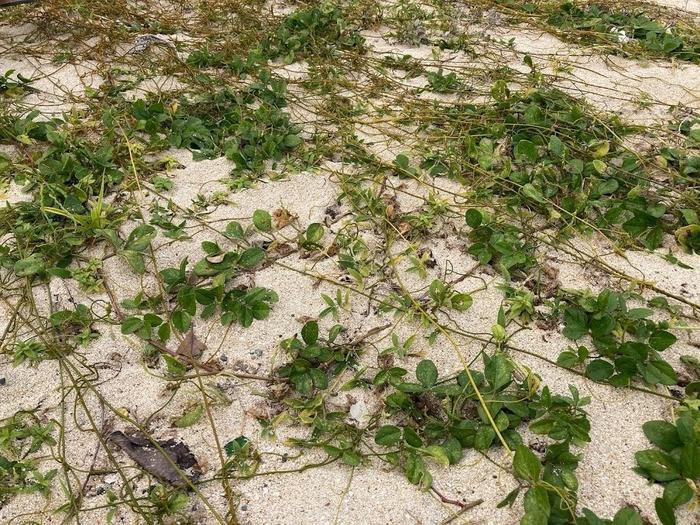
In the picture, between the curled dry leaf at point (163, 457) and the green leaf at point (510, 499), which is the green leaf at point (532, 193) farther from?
the curled dry leaf at point (163, 457)

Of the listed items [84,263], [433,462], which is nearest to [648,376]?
[433,462]

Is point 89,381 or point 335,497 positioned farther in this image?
point 89,381

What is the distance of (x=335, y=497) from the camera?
143 centimetres

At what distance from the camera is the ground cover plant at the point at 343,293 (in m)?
1.45

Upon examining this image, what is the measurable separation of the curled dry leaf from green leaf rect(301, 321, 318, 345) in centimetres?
46

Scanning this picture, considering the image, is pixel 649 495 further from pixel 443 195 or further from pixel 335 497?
pixel 443 195

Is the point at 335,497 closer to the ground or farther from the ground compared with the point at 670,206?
closer to the ground

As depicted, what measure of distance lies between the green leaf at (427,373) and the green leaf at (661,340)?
0.68 meters

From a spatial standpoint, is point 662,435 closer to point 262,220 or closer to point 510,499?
point 510,499

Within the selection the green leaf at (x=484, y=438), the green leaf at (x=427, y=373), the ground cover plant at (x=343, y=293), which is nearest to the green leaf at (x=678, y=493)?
the ground cover plant at (x=343, y=293)

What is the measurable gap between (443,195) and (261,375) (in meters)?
1.19

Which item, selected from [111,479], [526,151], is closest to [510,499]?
[111,479]

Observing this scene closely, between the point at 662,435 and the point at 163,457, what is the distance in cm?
135

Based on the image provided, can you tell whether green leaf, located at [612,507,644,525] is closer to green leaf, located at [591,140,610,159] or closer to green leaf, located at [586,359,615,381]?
green leaf, located at [586,359,615,381]
